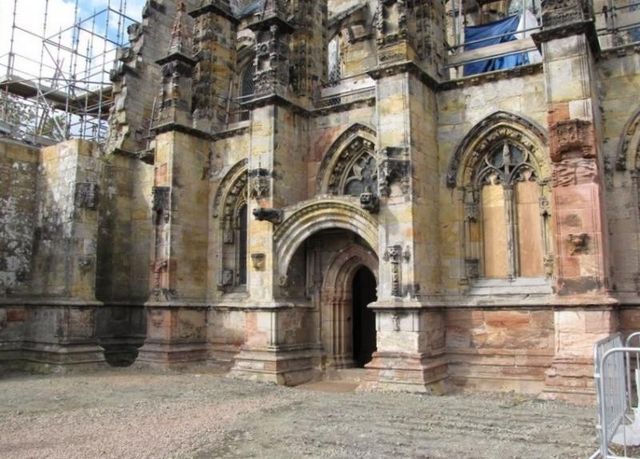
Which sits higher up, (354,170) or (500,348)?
(354,170)

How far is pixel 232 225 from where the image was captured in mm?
16297

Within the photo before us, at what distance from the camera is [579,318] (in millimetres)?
9656

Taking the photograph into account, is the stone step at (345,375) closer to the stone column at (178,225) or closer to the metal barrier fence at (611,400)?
the stone column at (178,225)

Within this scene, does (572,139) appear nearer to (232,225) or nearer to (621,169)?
(621,169)

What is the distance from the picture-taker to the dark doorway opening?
15008 mm

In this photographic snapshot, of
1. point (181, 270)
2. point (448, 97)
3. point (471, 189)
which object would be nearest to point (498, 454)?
point (471, 189)

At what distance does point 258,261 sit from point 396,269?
3.73 meters

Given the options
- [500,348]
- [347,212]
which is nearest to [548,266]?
[500,348]

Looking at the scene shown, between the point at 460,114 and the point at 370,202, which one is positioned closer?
the point at 370,202

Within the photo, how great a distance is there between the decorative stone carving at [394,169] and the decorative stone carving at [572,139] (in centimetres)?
260

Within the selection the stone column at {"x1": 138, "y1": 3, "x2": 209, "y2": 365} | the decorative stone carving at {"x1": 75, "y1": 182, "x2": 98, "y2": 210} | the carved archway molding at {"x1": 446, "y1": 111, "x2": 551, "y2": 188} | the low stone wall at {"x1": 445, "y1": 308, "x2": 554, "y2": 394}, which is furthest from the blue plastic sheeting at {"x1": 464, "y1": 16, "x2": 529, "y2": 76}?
the decorative stone carving at {"x1": 75, "y1": 182, "x2": 98, "y2": 210}

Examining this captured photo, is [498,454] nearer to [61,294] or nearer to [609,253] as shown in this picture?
[609,253]

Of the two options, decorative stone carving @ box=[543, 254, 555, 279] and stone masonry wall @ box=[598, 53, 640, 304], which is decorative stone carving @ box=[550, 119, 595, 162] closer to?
stone masonry wall @ box=[598, 53, 640, 304]

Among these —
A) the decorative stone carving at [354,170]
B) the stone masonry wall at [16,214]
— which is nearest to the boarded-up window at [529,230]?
the decorative stone carving at [354,170]
